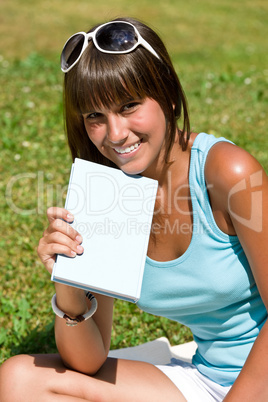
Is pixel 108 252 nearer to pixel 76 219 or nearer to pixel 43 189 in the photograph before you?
pixel 76 219

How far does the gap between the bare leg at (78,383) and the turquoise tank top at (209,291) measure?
0.69ft

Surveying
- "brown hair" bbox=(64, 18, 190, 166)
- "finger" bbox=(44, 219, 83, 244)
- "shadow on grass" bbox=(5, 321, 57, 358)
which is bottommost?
"shadow on grass" bbox=(5, 321, 57, 358)

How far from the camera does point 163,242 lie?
7.06 feet

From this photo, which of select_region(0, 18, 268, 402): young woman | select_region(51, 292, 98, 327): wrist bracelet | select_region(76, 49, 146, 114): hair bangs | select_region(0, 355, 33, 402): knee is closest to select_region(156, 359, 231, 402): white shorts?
select_region(0, 18, 268, 402): young woman

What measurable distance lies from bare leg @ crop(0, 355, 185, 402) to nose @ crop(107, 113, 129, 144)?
35.7 inches

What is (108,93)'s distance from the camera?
6.16 ft

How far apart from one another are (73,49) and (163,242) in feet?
2.54

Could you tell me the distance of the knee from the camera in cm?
207

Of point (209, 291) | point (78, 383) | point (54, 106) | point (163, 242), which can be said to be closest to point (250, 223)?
point (209, 291)

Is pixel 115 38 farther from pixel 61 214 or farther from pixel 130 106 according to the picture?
pixel 61 214

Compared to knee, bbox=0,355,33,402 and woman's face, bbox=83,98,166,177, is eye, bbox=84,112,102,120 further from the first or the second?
knee, bbox=0,355,33,402

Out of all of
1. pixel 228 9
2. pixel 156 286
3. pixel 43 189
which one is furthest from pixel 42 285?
pixel 228 9

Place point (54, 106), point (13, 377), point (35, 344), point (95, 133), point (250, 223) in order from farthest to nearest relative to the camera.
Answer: point (54, 106), point (35, 344), point (13, 377), point (95, 133), point (250, 223)

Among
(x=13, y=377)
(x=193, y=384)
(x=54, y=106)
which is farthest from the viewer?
(x=54, y=106)
